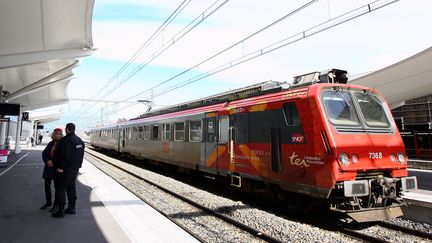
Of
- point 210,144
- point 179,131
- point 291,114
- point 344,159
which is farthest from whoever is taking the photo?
point 179,131

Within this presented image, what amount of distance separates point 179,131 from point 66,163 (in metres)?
7.05

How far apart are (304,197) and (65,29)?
366 inches

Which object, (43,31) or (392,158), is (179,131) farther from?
(392,158)

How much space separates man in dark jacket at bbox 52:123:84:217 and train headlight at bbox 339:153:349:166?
490cm

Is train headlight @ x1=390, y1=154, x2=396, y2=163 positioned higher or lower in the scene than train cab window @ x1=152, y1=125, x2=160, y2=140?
lower

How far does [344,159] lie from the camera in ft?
21.4

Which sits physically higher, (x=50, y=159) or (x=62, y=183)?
(x=50, y=159)

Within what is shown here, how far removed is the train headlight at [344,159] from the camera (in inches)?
255

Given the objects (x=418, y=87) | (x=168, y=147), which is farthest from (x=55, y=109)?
(x=418, y=87)

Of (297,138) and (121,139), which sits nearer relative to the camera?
(297,138)

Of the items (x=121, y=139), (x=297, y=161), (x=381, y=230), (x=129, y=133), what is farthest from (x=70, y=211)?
(x=121, y=139)

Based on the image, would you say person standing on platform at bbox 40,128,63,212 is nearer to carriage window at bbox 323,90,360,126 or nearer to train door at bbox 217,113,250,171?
train door at bbox 217,113,250,171

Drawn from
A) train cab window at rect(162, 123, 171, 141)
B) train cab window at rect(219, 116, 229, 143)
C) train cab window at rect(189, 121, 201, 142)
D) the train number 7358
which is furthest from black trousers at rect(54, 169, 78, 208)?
train cab window at rect(162, 123, 171, 141)

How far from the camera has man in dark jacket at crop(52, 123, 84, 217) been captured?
6.68 meters
